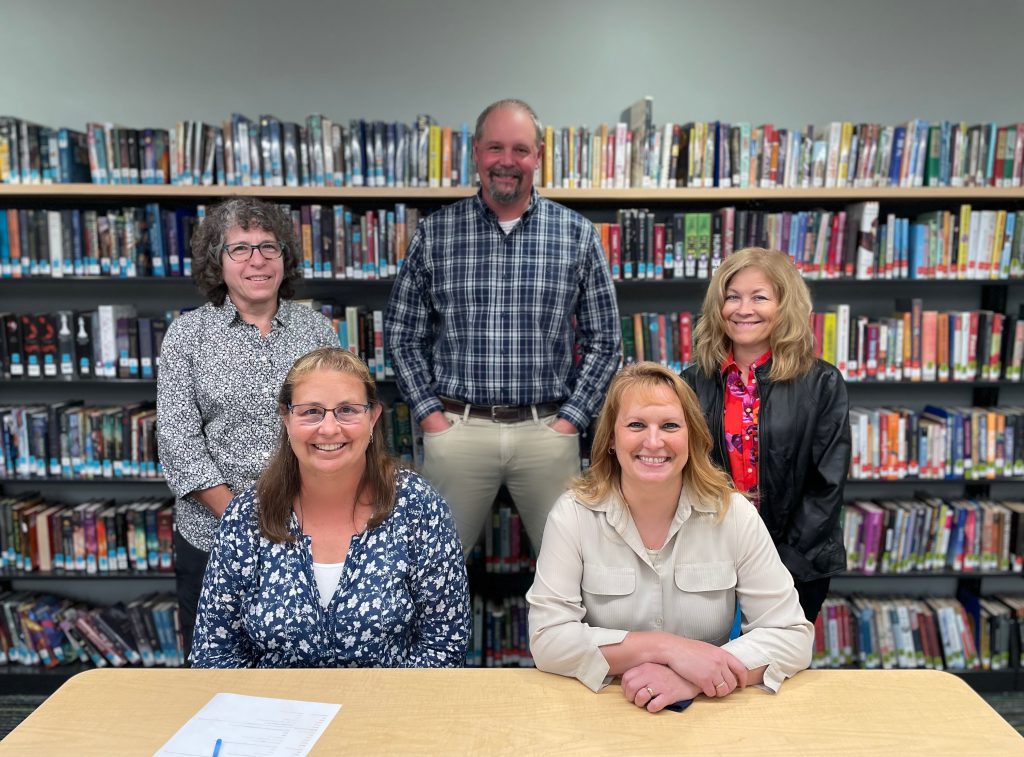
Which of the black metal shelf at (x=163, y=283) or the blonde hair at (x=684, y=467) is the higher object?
the black metal shelf at (x=163, y=283)

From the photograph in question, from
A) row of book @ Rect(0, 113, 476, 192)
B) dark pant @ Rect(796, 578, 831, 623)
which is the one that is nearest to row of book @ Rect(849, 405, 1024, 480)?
dark pant @ Rect(796, 578, 831, 623)

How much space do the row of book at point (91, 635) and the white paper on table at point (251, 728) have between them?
218 centimetres

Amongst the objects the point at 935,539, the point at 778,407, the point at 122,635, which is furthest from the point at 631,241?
the point at 122,635

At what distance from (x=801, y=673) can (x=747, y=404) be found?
82cm

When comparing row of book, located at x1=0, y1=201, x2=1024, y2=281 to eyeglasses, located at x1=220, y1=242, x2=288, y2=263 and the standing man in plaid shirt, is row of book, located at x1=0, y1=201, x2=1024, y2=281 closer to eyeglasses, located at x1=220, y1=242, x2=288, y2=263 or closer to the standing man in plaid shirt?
the standing man in plaid shirt

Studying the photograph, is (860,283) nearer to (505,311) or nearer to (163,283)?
(505,311)

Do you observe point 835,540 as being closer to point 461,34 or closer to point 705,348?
point 705,348

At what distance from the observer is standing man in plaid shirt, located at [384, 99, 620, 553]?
2506 millimetres

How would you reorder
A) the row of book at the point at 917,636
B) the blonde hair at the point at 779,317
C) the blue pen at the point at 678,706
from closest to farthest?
1. the blue pen at the point at 678,706
2. the blonde hair at the point at 779,317
3. the row of book at the point at 917,636

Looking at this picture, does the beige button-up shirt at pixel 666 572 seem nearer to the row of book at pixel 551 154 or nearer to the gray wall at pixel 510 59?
the row of book at pixel 551 154

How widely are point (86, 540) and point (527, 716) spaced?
2.68 m

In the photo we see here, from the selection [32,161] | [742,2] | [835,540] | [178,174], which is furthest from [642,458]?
[32,161]

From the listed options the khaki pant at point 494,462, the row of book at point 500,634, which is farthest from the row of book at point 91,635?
the khaki pant at point 494,462

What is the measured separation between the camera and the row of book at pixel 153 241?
2.98 meters
